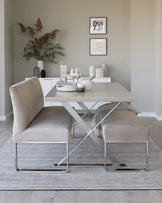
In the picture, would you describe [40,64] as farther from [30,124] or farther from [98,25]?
[30,124]

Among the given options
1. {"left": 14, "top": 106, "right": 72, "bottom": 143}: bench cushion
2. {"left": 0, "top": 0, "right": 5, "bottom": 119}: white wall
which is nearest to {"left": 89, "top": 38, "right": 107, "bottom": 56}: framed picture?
{"left": 0, "top": 0, "right": 5, "bottom": 119}: white wall

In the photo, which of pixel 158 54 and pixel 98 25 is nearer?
pixel 158 54

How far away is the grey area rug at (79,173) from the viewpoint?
8.21 feet

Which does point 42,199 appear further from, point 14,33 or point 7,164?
point 14,33

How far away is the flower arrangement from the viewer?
5.86 meters

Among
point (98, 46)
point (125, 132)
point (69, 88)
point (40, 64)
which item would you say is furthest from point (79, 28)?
point (125, 132)

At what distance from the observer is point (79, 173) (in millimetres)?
2793

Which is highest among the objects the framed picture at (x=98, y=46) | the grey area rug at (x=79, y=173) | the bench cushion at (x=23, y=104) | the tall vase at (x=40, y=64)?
the framed picture at (x=98, y=46)

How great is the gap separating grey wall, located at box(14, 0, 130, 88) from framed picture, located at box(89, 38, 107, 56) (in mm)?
82

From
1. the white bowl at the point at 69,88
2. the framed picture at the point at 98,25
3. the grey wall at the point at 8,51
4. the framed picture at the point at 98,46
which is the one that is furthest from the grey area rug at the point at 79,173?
the framed picture at the point at 98,25

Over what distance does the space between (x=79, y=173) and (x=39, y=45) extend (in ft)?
12.1

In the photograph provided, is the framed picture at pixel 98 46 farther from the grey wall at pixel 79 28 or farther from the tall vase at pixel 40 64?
the tall vase at pixel 40 64

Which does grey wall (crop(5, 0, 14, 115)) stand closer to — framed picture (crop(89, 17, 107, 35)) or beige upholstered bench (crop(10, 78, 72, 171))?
framed picture (crop(89, 17, 107, 35))

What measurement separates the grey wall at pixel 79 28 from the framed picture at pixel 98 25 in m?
0.08
